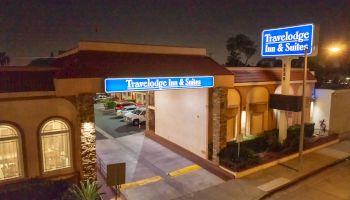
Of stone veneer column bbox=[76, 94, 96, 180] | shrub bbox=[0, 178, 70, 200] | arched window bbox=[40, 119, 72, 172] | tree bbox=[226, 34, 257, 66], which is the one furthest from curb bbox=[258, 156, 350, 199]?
tree bbox=[226, 34, 257, 66]

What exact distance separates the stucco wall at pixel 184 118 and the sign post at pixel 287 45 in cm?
574

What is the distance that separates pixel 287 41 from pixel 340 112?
1176 cm

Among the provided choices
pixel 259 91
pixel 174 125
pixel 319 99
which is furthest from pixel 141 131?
pixel 319 99

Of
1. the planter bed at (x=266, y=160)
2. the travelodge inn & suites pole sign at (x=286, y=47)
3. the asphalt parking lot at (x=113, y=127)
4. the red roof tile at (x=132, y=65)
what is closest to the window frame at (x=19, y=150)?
the red roof tile at (x=132, y=65)

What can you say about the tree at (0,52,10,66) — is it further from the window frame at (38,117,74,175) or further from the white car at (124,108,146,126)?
the window frame at (38,117,74,175)

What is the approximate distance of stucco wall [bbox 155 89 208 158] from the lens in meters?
16.2

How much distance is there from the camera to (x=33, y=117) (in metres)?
11.1

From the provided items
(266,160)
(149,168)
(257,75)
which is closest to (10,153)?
(149,168)

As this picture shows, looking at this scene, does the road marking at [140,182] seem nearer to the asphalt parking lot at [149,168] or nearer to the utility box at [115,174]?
the asphalt parking lot at [149,168]

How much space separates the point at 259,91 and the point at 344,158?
7.24 meters

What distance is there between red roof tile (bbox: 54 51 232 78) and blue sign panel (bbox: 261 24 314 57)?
4658 mm

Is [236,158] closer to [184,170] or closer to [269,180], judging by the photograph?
[269,180]

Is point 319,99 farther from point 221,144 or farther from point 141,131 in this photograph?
point 141,131

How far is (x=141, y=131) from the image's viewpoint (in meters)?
24.2
